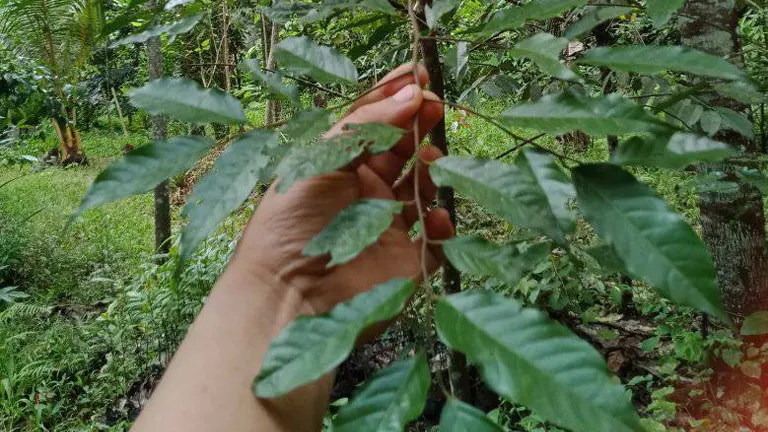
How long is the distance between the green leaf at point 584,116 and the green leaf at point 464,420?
210 mm

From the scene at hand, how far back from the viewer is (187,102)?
1.78 ft

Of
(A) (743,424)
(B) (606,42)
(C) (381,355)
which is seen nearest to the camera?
(A) (743,424)

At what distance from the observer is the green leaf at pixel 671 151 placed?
0.39 meters

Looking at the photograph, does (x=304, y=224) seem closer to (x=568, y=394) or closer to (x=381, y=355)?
(x=568, y=394)

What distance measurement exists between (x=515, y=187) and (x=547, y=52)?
147 millimetres

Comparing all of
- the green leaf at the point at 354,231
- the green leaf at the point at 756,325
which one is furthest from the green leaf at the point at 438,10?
the green leaf at the point at 756,325

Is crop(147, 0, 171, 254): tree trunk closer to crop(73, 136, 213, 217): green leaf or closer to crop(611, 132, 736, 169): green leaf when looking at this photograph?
crop(73, 136, 213, 217): green leaf

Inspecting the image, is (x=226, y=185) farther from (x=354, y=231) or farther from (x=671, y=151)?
(x=671, y=151)

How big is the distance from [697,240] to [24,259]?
4.00 m

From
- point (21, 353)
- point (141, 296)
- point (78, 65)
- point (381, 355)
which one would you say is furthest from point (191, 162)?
point (78, 65)

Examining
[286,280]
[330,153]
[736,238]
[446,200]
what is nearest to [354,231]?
[330,153]

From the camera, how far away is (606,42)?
1.97m

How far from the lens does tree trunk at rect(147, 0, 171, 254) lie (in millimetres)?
2916

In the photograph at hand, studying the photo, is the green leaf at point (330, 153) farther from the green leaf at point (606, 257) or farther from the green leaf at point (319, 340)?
the green leaf at point (606, 257)
